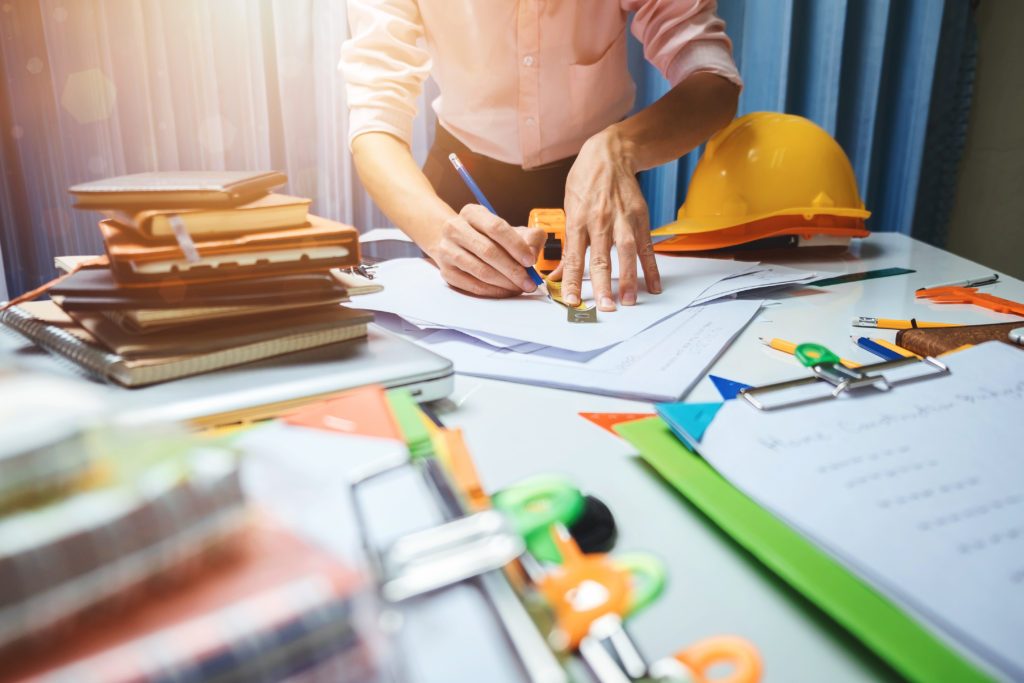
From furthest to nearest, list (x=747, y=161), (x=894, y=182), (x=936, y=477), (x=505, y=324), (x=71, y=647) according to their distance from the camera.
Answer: (x=894, y=182) → (x=747, y=161) → (x=505, y=324) → (x=936, y=477) → (x=71, y=647)

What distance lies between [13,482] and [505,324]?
0.43 metres

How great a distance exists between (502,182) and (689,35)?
42 centimetres

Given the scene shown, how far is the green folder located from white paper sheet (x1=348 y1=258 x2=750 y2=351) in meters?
0.20

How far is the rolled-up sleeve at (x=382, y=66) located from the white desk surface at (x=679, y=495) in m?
0.58

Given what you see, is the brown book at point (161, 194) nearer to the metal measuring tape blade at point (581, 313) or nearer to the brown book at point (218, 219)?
Answer: the brown book at point (218, 219)

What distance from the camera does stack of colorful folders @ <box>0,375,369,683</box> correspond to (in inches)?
5.0

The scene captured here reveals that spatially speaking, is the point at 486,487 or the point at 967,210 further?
the point at 967,210

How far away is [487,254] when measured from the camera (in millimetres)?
646

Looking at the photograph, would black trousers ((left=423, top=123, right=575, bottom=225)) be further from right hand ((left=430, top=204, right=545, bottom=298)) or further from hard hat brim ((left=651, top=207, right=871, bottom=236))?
right hand ((left=430, top=204, right=545, bottom=298))

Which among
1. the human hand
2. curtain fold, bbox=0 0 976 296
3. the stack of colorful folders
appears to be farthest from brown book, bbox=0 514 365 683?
curtain fold, bbox=0 0 976 296

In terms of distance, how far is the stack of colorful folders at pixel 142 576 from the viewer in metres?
0.13

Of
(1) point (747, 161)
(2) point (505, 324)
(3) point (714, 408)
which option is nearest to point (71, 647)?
(3) point (714, 408)

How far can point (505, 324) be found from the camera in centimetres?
55

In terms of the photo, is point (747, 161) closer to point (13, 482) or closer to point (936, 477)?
point (936, 477)
